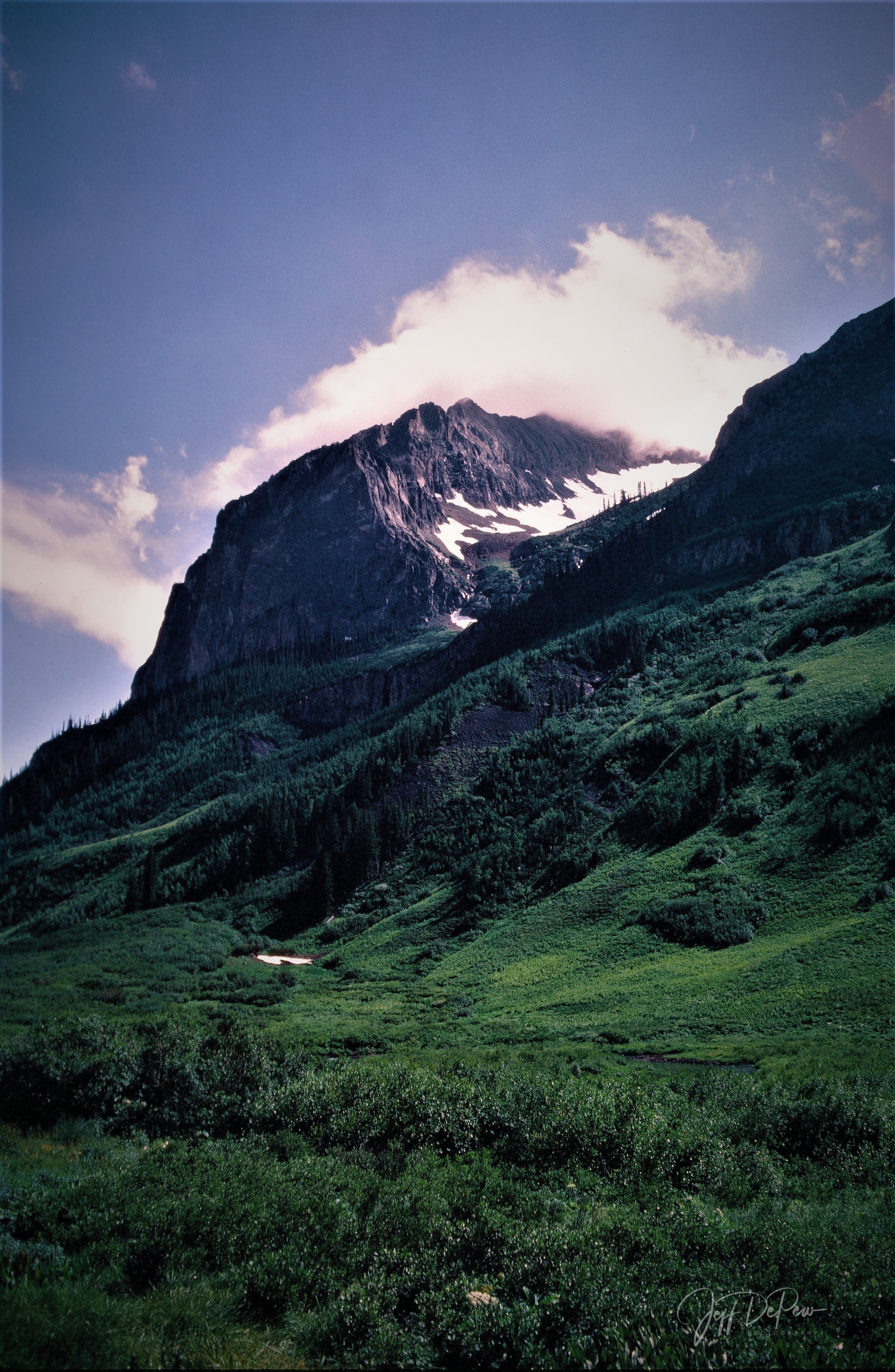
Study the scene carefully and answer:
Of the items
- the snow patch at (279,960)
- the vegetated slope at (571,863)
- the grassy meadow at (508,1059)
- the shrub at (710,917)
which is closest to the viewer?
the grassy meadow at (508,1059)

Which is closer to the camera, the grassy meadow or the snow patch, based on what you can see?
the grassy meadow

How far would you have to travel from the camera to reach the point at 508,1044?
43.2 metres

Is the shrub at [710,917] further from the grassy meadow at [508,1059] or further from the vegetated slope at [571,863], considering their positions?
the grassy meadow at [508,1059]

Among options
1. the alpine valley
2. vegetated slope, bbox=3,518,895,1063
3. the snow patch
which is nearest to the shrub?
vegetated slope, bbox=3,518,895,1063

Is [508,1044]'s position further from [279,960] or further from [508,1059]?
[279,960]

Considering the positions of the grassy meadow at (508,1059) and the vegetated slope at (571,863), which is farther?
the vegetated slope at (571,863)

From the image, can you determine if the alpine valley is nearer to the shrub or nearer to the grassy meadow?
the grassy meadow

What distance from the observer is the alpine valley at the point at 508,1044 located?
13.6 metres

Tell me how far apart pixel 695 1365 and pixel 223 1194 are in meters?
11.7

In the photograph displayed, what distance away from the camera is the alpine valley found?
13.6m

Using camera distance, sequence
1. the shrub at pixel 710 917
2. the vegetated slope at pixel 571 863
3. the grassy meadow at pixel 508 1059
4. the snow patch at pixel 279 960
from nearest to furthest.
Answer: the grassy meadow at pixel 508 1059 → the vegetated slope at pixel 571 863 → the shrub at pixel 710 917 → the snow patch at pixel 279 960

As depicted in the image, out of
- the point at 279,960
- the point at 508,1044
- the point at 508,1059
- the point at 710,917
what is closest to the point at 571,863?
the point at 710,917

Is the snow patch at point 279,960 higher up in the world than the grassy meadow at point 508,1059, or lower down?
lower down

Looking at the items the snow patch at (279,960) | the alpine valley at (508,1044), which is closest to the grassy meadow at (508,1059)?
the alpine valley at (508,1044)
